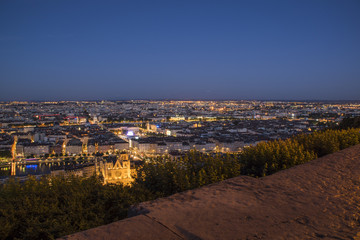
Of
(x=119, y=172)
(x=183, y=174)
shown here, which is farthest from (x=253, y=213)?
(x=119, y=172)

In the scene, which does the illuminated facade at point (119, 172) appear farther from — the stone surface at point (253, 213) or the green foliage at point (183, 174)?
the stone surface at point (253, 213)

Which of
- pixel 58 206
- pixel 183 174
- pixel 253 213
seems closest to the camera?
pixel 253 213

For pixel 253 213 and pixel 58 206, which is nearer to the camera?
pixel 253 213

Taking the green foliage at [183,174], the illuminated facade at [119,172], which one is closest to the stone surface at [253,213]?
the green foliage at [183,174]

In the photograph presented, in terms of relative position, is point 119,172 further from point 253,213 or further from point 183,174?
point 253,213

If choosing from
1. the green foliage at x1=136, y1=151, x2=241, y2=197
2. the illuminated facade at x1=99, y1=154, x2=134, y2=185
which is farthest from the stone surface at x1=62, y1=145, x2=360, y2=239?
the illuminated facade at x1=99, y1=154, x2=134, y2=185

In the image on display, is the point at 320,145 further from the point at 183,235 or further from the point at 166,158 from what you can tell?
the point at 183,235

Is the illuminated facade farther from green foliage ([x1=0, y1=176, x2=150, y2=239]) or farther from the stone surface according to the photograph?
the stone surface

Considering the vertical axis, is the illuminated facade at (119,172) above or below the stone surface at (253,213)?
below
